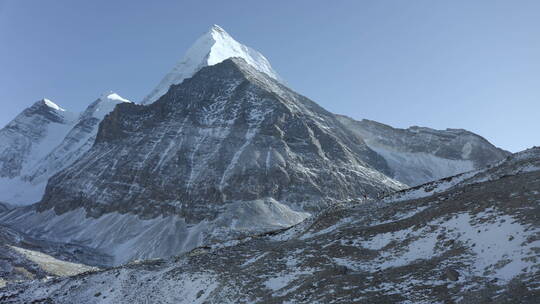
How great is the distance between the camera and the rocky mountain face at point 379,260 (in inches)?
899

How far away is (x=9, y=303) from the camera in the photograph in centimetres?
3853

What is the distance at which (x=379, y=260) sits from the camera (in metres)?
28.6

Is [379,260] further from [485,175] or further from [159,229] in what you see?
[159,229]

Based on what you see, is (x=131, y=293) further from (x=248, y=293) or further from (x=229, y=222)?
(x=229, y=222)

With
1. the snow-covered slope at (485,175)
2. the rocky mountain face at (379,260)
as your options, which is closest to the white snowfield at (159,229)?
the snow-covered slope at (485,175)

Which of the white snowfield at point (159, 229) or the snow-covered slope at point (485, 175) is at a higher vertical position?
the snow-covered slope at point (485, 175)

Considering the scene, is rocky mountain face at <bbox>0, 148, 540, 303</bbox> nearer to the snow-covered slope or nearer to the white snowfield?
the snow-covered slope

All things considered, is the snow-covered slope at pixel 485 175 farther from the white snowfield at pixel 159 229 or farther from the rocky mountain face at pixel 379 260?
the white snowfield at pixel 159 229

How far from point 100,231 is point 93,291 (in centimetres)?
15903

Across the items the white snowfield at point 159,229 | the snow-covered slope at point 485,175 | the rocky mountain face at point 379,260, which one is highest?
the snow-covered slope at point 485,175

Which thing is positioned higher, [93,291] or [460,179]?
[460,179]

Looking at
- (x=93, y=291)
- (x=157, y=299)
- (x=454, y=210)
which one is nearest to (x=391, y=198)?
(x=454, y=210)

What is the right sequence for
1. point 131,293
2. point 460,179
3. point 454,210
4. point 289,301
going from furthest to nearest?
point 460,179, point 131,293, point 454,210, point 289,301

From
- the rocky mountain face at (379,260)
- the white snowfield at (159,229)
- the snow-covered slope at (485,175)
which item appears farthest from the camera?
the white snowfield at (159,229)
